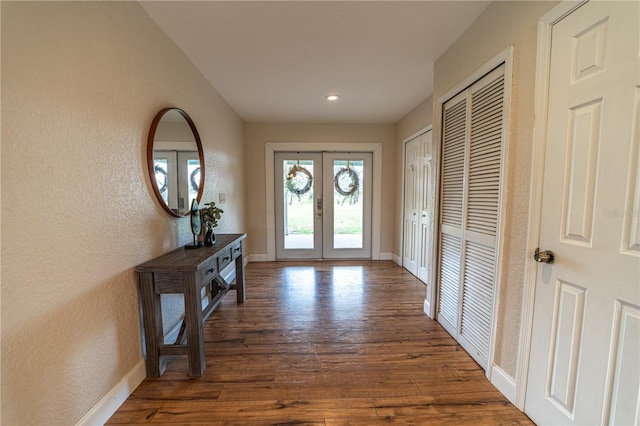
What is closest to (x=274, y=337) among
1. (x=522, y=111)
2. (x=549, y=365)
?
(x=549, y=365)

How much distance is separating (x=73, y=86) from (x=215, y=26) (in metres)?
1.05

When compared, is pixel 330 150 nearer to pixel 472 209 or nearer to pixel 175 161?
pixel 175 161

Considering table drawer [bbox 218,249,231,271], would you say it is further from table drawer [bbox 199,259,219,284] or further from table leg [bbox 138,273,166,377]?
table leg [bbox 138,273,166,377]

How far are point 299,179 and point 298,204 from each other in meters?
0.44

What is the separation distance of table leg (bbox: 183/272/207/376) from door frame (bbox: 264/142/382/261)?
273cm

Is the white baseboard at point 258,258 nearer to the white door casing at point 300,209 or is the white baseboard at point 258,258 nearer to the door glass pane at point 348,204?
the white door casing at point 300,209

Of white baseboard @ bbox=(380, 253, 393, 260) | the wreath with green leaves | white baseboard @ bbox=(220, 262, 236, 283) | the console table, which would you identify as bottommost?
white baseboard @ bbox=(380, 253, 393, 260)

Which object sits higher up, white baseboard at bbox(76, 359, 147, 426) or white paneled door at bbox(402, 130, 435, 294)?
white paneled door at bbox(402, 130, 435, 294)

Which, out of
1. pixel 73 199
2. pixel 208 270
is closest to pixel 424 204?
pixel 208 270

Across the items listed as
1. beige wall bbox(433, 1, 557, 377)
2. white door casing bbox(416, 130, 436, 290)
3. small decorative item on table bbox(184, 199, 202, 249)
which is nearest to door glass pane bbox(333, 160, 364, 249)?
white door casing bbox(416, 130, 436, 290)

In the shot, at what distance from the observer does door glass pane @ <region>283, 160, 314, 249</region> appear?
4301 millimetres

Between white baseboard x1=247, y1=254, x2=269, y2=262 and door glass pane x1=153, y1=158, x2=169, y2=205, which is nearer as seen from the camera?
door glass pane x1=153, y1=158, x2=169, y2=205

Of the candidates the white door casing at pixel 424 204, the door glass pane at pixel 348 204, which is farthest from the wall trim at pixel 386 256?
the white door casing at pixel 424 204

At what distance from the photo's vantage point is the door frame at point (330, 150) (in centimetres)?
418
